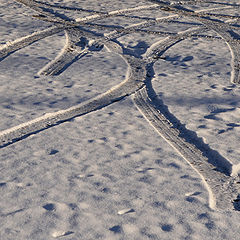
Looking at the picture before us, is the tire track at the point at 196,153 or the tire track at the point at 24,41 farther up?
the tire track at the point at 196,153

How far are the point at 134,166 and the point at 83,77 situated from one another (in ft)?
4.91

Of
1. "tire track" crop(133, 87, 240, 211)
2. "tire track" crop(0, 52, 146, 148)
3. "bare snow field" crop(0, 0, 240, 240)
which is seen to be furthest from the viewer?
"tire track" crop(0, 52, 146, 148)

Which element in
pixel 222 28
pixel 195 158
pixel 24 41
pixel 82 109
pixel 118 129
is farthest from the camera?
pixel 222 28

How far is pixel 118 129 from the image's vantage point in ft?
9.34

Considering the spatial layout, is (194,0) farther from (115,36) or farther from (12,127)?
(12,127)

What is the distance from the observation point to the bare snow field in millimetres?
1957

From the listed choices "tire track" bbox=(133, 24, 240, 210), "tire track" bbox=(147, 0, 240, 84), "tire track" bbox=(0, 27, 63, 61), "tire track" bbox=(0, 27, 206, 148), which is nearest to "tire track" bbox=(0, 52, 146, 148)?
"tire track" bbox=(0, 27, 206, 148)

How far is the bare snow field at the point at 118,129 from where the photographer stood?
1.96 metres

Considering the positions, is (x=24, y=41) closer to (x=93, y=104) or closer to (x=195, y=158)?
(x=93, y=104)

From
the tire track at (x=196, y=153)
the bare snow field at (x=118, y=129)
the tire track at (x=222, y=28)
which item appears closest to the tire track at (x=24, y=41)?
the bare snow field at (x=118, y=129)

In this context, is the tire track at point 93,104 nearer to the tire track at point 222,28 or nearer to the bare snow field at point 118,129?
the bare snow field at point 118,129

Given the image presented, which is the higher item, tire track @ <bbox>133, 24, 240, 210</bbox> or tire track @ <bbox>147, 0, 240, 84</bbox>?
tire track @ <bbox>133, 24, 240, 210</bbox>

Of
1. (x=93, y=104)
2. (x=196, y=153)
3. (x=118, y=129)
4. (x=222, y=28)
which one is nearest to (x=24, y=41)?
(x=93, y=104)

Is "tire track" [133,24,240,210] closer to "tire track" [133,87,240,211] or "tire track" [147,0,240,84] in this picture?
"tire track" [133,87,240,211]
